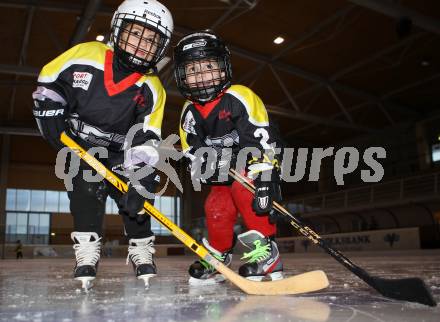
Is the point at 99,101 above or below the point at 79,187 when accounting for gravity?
above

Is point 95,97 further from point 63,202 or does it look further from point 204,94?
point 63,202

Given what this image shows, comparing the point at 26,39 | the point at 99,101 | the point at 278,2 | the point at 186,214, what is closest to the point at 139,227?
the point at 99,101

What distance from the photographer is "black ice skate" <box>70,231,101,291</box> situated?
1.81 metres

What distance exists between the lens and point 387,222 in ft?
48.4

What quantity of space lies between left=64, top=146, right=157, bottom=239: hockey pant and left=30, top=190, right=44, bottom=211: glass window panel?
20601mm

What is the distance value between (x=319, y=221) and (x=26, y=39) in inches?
475

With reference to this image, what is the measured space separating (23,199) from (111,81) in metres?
20.8

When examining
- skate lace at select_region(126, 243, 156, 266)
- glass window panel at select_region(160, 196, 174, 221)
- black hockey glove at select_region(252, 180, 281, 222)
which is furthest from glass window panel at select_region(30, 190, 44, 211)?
black hockey glove at select_region(252, 180, 281, 222)

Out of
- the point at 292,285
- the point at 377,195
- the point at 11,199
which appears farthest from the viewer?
the point at 11,199

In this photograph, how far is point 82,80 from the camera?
2012 mm

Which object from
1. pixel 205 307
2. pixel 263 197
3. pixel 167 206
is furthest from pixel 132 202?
pixel 167 206

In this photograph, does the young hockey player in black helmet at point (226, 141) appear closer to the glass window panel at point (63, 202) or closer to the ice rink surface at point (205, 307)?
the ice rink surface at point (205, 307)

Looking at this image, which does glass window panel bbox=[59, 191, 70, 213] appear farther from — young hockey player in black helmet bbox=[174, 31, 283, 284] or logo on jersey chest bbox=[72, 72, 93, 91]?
logo on jersey chest bbox=[72, 72, 93, 91]

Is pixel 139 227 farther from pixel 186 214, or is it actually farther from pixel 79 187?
pixel 186 214
